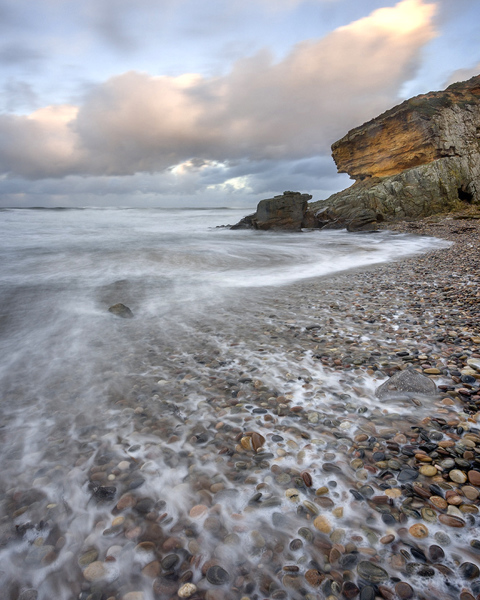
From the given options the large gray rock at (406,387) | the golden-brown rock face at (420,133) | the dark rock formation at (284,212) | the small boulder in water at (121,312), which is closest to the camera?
the large gray rock at (406,387)

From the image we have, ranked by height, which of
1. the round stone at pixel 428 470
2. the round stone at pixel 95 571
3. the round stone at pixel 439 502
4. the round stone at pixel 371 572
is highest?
the round stone at pixel 428 470

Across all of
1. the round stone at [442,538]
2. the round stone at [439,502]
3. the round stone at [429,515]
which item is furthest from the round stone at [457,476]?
the round stone at [442,538]

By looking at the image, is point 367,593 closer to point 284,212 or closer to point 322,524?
point 322,524

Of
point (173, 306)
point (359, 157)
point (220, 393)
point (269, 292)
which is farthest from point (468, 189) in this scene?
point (220, 393)

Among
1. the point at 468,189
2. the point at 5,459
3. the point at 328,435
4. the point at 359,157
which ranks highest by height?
the point at 359,157

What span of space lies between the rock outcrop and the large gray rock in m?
22.0

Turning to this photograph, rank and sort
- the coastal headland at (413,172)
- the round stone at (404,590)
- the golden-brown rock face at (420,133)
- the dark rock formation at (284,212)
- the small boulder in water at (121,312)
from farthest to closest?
1. the golden-brown rock face at (420,133)
2. the coastal headland at (413,172)
3. the dark rock formation at (284,212)
4. the small boulder in water at (121,312)
5. the round stone at (404,590)

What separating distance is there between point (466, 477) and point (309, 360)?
1937mm

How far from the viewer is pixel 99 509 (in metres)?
2.06

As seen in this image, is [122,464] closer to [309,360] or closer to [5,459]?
[5,459]

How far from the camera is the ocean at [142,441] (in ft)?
5.73

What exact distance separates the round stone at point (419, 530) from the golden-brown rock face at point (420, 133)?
32.5 metres

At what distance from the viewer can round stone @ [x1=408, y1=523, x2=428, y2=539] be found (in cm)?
173

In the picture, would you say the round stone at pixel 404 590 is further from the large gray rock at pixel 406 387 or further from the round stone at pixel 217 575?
the large gray rock at pixel 406 387
